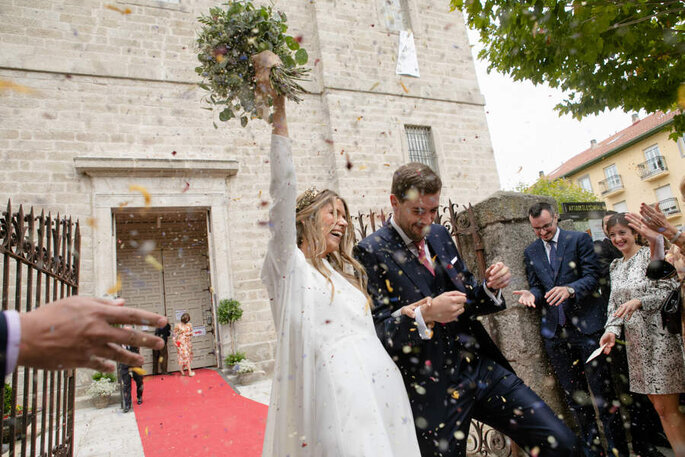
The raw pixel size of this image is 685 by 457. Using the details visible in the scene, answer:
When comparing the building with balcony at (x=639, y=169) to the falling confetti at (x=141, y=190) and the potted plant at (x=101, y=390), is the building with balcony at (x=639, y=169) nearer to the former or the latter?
the falling confetti at (x=141, y=190)

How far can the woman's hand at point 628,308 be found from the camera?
3346mm

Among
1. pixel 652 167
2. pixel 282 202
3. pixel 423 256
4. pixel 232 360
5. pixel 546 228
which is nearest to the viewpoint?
pixel 282 202

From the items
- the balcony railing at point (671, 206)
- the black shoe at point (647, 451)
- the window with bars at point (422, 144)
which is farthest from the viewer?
the balcony railing at point (671, 206)

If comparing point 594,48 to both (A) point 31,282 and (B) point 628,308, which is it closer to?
(B) point 628,308

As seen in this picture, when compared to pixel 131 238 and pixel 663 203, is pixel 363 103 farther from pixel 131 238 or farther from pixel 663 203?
pixel 663 203

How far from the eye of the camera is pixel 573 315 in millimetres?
3590

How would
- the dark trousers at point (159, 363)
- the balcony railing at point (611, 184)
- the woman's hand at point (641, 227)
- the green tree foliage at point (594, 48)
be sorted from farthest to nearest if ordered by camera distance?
the balcony railing at point (611, 184) → the dark trousers at point (159, 363) → the green tree foliage at point (594, 48) → the woman's hand at point (641, 227)

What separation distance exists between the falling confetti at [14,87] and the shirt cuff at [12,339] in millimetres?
10401

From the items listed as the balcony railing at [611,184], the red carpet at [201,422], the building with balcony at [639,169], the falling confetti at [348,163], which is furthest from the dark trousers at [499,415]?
the balcony railing at [611,184]

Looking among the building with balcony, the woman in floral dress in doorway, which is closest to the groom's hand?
the woman in floral dress in doorway

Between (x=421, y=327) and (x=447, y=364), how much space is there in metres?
0.37

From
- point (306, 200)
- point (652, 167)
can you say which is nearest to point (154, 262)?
point (306, 200)

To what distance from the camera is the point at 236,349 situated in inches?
389

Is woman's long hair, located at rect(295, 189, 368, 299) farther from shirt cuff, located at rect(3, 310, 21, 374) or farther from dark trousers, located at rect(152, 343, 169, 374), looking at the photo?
dark trousers, located at rect(152, 343, 169, 374)
